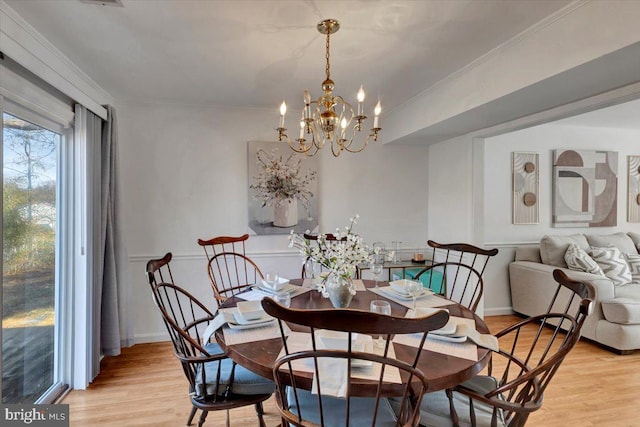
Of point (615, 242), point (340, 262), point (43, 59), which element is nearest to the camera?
point (340, 262)

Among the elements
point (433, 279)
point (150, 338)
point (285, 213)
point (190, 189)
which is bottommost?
point (150, 338)

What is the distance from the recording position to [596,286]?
312 centimetres

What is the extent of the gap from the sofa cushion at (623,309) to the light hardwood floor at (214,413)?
335 millimetres

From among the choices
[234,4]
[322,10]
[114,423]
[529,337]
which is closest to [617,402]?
[529,337]

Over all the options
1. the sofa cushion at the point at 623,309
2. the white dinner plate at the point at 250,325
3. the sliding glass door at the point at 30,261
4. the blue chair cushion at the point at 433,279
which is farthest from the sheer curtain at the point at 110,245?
the sofa cushion at the point at 623,309

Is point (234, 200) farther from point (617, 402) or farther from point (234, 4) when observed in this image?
point (617, 402)

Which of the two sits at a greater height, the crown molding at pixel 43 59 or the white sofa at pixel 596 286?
the crown molding at pixel 43 59

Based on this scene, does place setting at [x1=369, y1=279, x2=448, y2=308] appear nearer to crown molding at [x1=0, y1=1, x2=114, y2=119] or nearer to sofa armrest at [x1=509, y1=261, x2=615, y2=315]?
sofa armrest at [x1=509, y1=261, x2=615, y2=315]

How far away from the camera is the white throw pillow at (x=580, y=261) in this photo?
11.6ft

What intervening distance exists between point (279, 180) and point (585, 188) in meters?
4.02

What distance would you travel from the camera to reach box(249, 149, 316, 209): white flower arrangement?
3480 millimetres

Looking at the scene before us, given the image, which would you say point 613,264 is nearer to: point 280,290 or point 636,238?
point 636,238

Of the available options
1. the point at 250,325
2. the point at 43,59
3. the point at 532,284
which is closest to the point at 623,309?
the point at 532,284

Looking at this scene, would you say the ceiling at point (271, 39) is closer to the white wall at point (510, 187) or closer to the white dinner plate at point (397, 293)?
the white dinner plate at point (397, 293)
